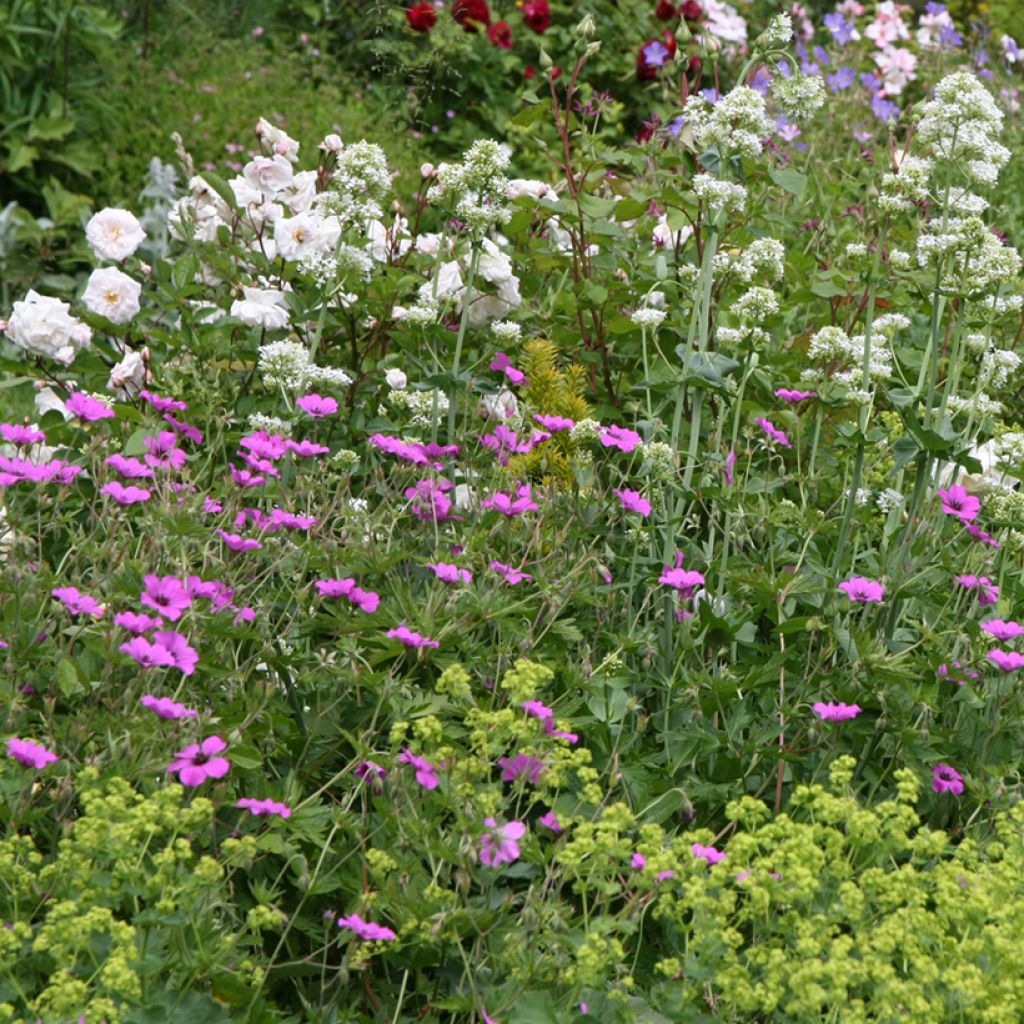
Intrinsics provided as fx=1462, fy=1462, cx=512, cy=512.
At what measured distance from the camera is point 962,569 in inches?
109

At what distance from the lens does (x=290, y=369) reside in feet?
9.05

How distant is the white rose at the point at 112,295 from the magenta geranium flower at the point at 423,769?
5.15ft

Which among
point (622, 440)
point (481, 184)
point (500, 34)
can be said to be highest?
point (481, 184)

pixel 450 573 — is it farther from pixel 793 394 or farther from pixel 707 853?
pixel 793 394

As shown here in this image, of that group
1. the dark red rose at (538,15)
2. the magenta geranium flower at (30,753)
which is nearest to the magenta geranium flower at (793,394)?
the magenta geranium flower at (30,753)

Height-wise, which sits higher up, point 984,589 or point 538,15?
point 984,589

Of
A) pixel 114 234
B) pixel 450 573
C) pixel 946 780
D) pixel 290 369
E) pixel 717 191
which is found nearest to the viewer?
pixel 450 573

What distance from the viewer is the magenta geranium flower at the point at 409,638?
7.06ft

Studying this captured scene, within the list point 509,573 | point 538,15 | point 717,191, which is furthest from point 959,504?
point 538,15

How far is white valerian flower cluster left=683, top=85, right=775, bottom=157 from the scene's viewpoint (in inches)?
100

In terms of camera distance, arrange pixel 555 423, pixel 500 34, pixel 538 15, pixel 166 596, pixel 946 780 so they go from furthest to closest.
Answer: pixel 538 15, pixel 500 34, pixel 555 423, pixel 946 780, pixel 166 596

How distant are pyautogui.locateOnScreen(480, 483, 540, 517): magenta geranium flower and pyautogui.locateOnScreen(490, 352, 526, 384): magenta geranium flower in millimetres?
384

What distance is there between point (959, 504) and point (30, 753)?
5.58 ft

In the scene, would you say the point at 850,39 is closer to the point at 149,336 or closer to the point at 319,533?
the point at 149,336
